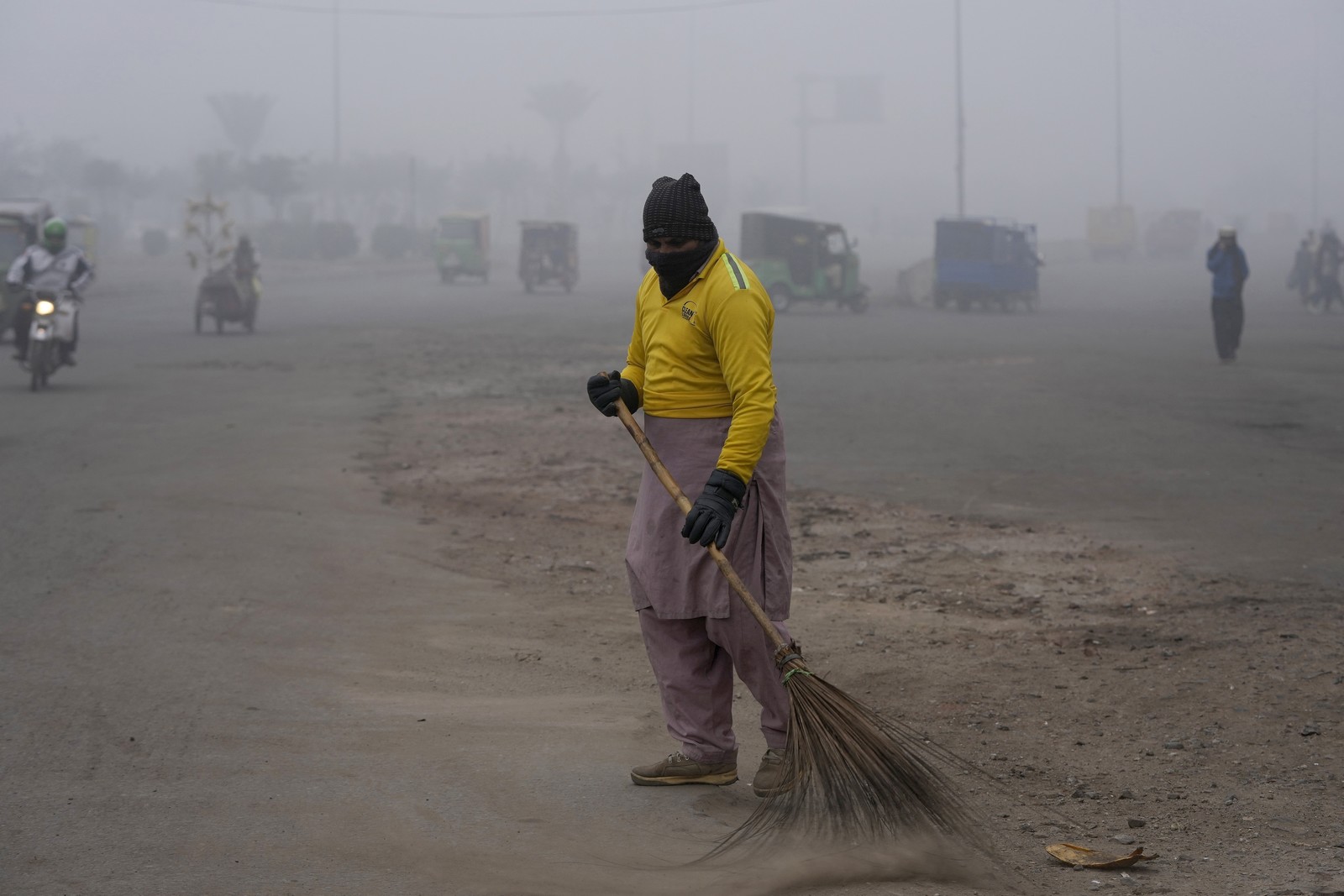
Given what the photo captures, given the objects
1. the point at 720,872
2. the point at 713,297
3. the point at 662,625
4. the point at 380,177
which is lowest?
the point at 720,872

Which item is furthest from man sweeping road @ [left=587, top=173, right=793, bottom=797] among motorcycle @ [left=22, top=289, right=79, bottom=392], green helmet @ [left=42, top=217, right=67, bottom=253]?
green helmet @ [left=42, top=217, right=67, bottom=253]

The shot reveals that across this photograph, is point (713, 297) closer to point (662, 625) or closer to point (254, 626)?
point (662, 625)

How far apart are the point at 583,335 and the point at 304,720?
63.5ft

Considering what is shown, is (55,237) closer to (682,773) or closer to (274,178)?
(682,773)

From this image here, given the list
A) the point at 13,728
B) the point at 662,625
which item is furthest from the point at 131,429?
the point at 662,625

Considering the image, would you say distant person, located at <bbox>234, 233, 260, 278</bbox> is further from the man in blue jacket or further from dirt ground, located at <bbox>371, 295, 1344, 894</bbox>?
dirt ground, located at <bbox>371, 295, 1344, 894</bbox>

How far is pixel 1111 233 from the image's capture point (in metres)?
75.2

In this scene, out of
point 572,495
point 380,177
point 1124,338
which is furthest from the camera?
point 380,177

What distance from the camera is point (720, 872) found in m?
3.37

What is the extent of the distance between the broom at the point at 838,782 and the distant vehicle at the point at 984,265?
102 ft

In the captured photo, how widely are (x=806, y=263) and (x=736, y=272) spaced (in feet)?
102

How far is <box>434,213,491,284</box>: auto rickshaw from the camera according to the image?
45938 mm

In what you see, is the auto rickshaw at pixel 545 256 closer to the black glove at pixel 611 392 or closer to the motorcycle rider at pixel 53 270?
the motorcycle rider at pixel 53 270

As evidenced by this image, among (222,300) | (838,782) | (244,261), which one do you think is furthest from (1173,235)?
(838,782)
